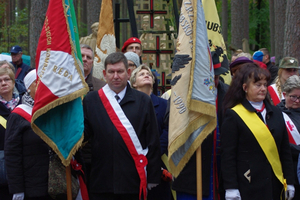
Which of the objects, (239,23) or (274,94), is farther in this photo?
(239,23)

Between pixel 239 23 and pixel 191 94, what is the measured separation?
1427 cm

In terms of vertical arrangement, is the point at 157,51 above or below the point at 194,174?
above

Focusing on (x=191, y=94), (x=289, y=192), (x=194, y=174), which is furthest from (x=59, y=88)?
(x=289, y=192)

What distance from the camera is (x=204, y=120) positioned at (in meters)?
4.29

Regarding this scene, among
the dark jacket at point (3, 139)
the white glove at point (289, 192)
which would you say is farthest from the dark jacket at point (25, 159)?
the white glove at point (289, 192)

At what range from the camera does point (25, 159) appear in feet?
13.7

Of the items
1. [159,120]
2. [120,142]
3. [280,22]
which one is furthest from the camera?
[280,22]

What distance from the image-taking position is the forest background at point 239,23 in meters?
8.45

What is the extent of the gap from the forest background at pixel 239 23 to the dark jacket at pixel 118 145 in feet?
14.0

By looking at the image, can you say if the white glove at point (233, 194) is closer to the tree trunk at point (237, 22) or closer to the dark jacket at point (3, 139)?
the dark jacket at point (3, 139)

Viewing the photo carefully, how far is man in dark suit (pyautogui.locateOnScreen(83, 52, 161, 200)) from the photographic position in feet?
13.3

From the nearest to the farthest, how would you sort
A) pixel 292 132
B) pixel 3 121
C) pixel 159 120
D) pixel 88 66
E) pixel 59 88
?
pixel 59 88 → pixel 292 132 → pixel 3 121 → pixel 159 120 → pixel 88 66

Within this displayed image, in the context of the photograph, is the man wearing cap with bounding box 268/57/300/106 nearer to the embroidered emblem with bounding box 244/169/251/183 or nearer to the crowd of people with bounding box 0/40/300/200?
the crowd of people with bounding box 0/40/300/200

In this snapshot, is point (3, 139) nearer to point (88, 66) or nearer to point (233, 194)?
point (88, 66)
